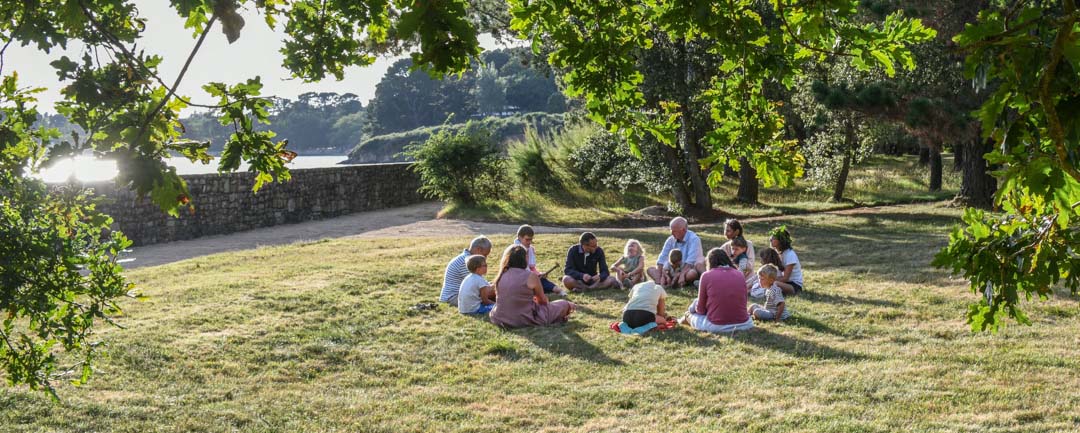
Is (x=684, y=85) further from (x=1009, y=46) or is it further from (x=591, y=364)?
(x=1009, y=46)

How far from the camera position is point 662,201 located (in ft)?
79.9

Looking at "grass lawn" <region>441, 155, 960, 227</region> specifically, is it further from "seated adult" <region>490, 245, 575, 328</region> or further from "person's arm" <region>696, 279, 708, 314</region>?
"person's arm" <region>696, 279, 708, 314</region>

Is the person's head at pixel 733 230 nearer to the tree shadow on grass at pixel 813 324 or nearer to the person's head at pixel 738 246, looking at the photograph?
the person's head at pixel 738 246

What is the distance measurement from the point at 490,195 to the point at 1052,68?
21.4 metres

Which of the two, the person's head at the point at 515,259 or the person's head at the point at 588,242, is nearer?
the person's head at the point at 515,259

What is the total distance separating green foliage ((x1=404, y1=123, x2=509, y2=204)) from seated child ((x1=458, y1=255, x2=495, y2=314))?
13.2 meters

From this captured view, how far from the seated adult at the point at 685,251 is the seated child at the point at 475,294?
2488mm

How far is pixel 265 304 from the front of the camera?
9.86 m

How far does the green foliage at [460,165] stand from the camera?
74.7 ft

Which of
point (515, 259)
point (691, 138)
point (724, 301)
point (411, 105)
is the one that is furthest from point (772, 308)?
point (411, 105)

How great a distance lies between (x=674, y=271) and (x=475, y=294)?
107 inches

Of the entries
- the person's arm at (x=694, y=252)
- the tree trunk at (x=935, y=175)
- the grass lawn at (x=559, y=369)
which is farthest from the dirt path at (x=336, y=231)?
the person's arm at (x=694, y=252)

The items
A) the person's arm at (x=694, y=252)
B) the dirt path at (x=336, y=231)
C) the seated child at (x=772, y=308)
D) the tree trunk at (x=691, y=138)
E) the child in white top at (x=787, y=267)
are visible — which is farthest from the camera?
the tree trunk at (x=691, y=138)

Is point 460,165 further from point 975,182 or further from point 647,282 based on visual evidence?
point 647,282
